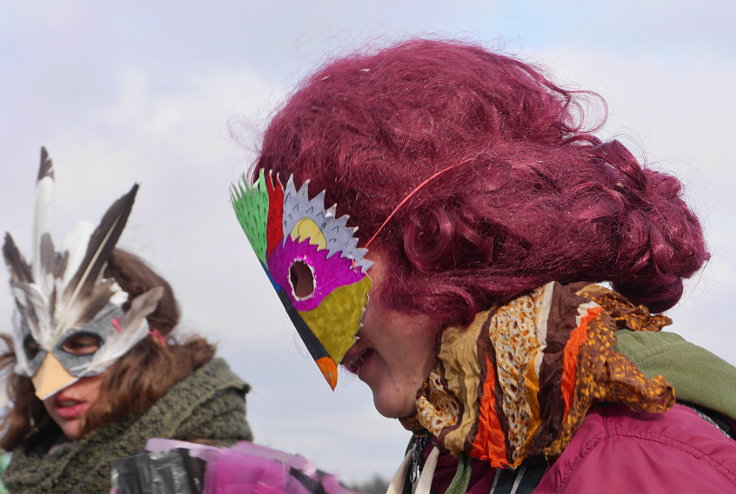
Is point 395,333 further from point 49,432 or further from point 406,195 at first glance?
point 49,432

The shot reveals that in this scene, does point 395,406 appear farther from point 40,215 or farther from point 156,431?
point 40,215

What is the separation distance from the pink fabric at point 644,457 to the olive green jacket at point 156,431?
2.05 meters

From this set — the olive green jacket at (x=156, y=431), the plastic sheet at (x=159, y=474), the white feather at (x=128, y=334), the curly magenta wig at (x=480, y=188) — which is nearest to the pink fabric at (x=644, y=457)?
the curly magenta wig at (x=480, y=188)

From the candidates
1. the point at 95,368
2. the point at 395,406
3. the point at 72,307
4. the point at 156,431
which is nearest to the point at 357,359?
the point at 395,406

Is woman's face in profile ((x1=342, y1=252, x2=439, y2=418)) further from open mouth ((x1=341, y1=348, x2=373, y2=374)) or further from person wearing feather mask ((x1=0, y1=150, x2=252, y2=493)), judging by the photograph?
person wearing feather mask ((x1=0, y1=150, x2=252, y2=493))

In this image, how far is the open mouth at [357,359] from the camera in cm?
168

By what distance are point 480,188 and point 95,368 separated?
2.30 meters

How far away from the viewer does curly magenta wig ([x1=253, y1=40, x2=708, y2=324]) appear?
4.91ft

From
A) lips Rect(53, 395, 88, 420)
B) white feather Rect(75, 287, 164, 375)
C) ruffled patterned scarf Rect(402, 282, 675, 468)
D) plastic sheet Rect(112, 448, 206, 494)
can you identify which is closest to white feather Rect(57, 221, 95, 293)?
white feather Rect(75, 287, 164, 375)

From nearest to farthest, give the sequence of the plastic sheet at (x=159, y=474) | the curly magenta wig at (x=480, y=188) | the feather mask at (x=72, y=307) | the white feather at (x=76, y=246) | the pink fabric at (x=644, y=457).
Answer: the pink fabric at (x=644, y=457) → the curly magenta wig at (x=480, y=188) → the plastic sheet at (x=159, y=474) → the feather mask at (x=72, y=307) → the white feather at (x=76, y=246)

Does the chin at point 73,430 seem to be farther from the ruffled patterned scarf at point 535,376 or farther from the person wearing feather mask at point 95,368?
the ruffled patterned scarf at point 535,376

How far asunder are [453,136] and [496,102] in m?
0.12

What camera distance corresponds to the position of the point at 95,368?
3.39m

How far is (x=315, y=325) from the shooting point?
1.68 metres
